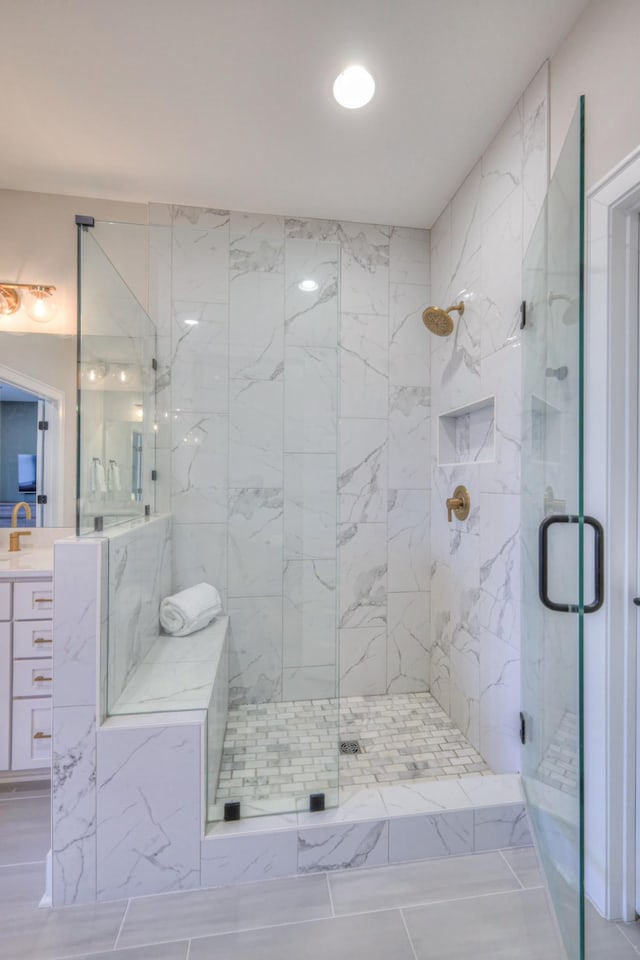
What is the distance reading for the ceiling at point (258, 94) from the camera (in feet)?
4.65

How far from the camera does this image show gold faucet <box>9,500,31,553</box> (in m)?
2.24

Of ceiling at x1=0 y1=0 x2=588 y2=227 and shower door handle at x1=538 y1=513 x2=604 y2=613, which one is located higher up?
ceiling at x1=0 y1=0 x2=588 y2=227

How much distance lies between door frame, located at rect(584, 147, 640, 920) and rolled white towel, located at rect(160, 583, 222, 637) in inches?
55.2

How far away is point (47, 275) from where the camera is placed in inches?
90.6

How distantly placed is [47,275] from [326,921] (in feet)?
9.39

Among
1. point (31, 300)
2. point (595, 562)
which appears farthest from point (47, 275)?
point (595, 562)

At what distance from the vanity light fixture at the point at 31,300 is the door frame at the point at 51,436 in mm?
288

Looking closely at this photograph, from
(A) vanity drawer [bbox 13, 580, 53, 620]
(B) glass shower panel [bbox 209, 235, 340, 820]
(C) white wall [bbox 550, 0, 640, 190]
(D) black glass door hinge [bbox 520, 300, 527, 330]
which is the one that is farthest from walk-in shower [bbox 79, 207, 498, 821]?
(C) white wall [bbox 550, 0, 640, 190]

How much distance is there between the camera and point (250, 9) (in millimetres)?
1386

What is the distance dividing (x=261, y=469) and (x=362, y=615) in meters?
1.22

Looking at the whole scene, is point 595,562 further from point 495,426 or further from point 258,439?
point 258,439

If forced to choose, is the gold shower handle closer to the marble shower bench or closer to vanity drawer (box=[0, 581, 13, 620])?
the marble shower bench

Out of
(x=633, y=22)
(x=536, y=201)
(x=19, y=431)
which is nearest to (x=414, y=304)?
(x=536, y=201)

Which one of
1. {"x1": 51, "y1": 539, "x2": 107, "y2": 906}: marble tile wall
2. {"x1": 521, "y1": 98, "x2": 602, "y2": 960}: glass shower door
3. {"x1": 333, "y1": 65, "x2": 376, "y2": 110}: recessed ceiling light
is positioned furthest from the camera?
{"x1": 333, "y1": 65, "x2": 376, "y2": 110}: recessed ceiling light
